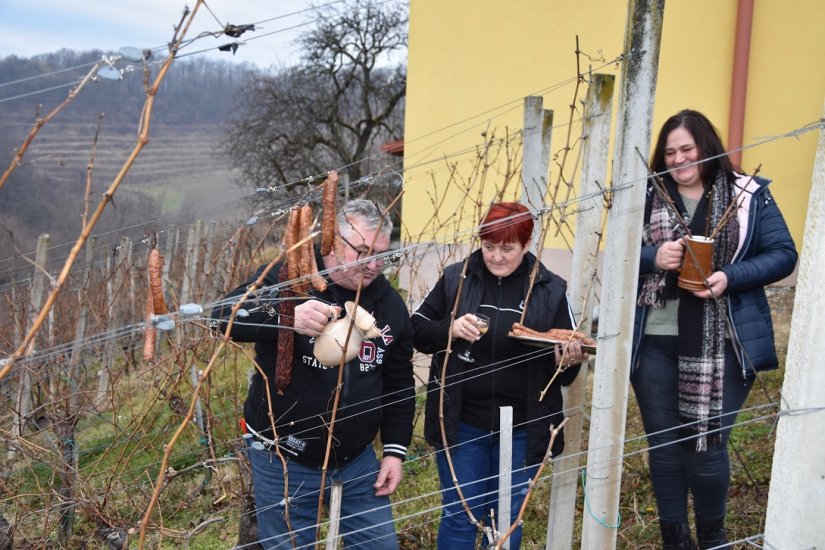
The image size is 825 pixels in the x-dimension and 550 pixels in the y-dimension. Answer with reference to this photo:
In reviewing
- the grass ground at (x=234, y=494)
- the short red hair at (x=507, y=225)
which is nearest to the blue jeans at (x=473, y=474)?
the grass ground at (x=234, y=494)

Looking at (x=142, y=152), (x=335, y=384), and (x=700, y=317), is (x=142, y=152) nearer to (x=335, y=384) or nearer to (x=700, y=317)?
(x=335, y=384)

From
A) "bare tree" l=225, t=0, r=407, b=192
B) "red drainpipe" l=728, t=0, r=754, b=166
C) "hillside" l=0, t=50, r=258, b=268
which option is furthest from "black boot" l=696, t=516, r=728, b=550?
"bare tree" l=225, t=0, r=407, b=192

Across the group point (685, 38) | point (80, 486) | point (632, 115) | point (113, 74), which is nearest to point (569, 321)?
point (632, 115)

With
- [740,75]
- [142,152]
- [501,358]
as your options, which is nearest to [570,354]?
[501,358]

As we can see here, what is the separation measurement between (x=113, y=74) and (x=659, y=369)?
2.08 meters

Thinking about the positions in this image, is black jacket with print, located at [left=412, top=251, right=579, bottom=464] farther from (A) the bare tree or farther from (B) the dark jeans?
(A) the bare tree

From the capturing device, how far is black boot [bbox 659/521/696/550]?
9.31ft

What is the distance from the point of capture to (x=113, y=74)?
136 cm

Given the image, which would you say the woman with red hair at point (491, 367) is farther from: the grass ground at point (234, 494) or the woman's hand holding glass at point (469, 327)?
the grass ground at point (234, 494)

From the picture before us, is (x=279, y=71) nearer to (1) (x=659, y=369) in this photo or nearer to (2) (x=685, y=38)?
(2) (x=685, y=38)

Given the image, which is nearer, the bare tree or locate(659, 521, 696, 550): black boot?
locate(659, 521, 696, 550): black boot

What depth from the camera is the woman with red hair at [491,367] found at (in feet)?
9.09

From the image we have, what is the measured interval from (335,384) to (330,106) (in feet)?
71.4

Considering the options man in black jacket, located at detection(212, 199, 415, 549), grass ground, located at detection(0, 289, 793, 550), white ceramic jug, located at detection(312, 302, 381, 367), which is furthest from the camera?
grass ground, located at detection(0, 289, 793, 550)
